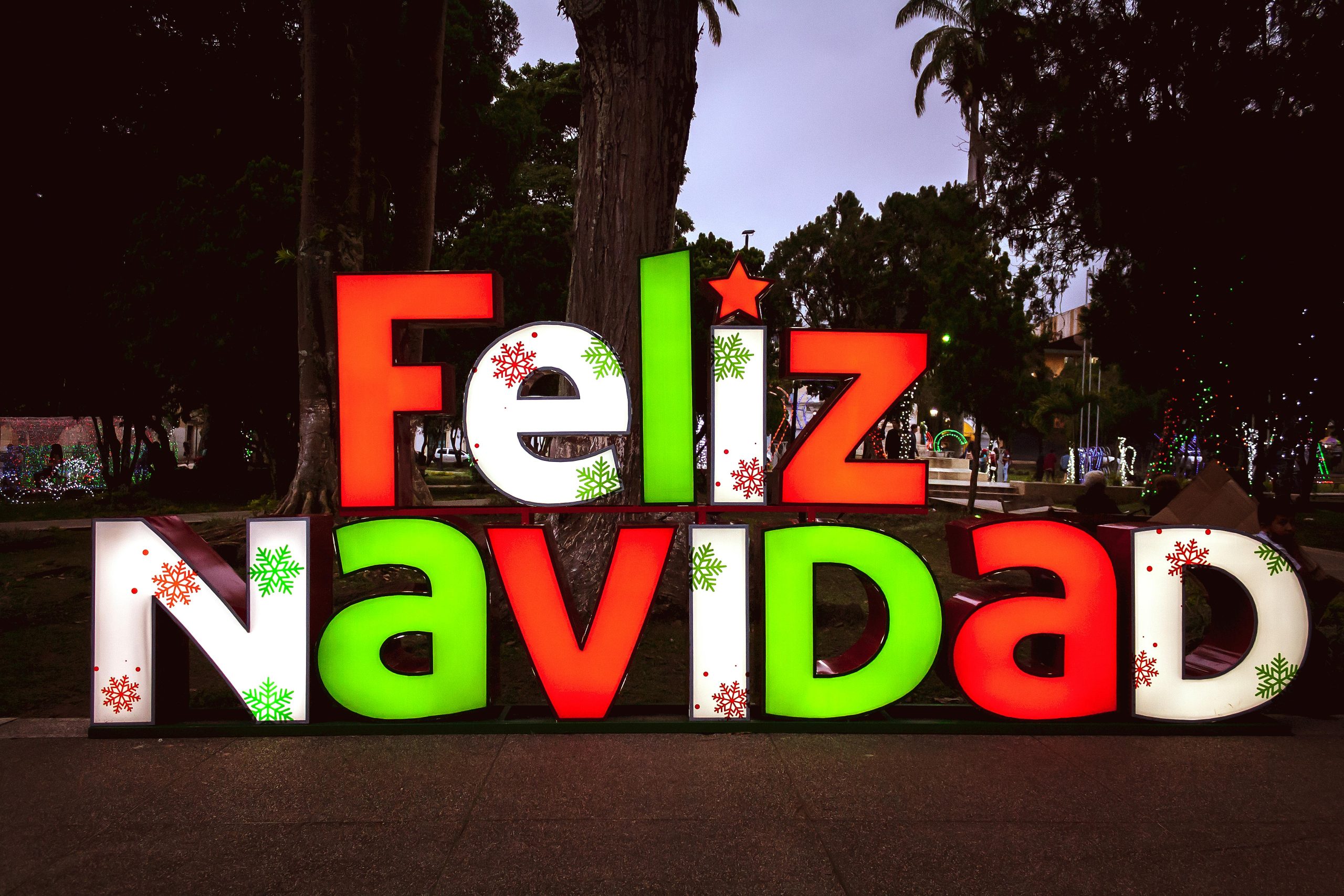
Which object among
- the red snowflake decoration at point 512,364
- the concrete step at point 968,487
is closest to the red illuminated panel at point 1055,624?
the red snowflake decoration at point 512,364

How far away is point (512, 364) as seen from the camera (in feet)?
16.4

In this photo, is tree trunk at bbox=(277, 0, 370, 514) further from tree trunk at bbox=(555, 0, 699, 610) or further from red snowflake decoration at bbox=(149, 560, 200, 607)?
red snowflake decoration at bbox=(149, 560, 200, 607)

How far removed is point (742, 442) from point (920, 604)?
1.45m

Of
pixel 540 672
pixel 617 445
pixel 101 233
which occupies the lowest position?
pixel 540 672

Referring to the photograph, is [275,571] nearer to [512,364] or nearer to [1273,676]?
[512,364]

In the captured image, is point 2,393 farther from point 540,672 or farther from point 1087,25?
point 1087,25

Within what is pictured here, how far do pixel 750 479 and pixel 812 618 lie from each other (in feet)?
3.05

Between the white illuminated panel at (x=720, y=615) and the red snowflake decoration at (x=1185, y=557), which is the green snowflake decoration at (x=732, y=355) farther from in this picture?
the red snowflake decoration at (x=1185, y=557)

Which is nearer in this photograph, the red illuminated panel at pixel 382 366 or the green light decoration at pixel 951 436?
the red illuminated panel at pixel 382 366

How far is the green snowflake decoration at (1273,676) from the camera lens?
5.22 meters

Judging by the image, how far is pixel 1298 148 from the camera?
10.5 meters

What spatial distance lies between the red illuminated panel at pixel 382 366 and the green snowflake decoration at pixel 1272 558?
194 inches

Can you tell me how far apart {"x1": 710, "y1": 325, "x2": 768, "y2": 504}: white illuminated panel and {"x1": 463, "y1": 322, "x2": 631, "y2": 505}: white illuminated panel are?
0.57 meters

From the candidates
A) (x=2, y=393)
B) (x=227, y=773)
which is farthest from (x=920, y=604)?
(x=2, y=393)
